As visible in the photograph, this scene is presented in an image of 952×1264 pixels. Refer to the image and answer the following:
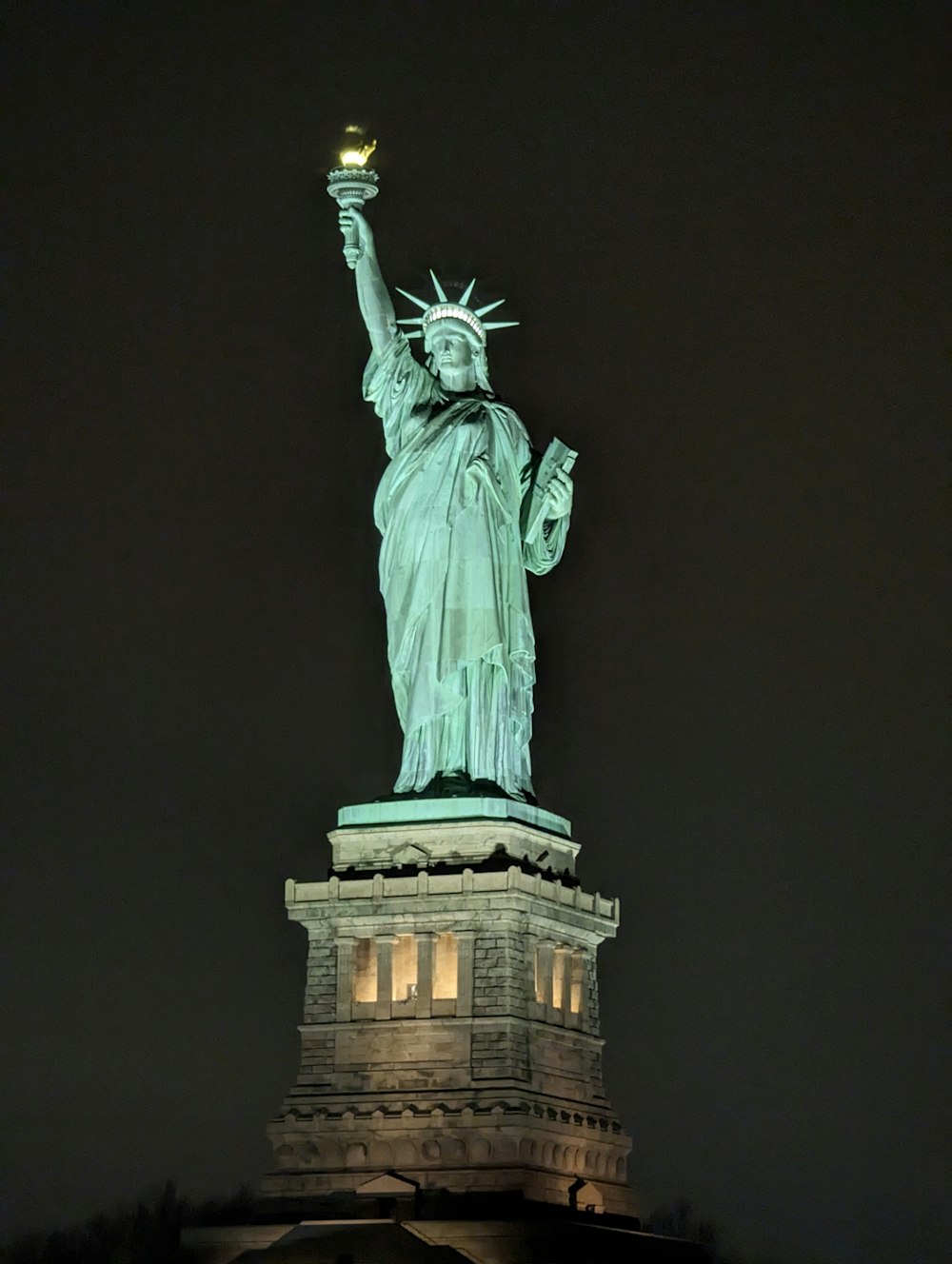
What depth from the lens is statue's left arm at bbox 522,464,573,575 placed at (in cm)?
4106

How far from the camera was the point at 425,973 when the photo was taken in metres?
37.7

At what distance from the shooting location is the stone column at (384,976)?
124 ft

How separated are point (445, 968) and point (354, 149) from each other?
1155 cm

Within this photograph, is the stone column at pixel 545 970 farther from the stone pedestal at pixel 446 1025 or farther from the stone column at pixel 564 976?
the stone column at pixel 564 976

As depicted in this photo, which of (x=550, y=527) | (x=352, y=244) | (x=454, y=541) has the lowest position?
(x=454, y=541)

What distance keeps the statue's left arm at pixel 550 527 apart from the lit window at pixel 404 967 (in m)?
6.21

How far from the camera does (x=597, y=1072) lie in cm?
3931

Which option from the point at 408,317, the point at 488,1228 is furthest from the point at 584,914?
the point at 408,317

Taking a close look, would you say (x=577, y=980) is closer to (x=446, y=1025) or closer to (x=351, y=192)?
(x=446, y=1025)

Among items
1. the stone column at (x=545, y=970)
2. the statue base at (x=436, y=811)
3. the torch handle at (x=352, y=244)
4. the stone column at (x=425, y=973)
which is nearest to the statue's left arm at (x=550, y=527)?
the torch handle at (x=352, y=244)

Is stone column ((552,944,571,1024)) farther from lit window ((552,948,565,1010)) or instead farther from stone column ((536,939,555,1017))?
stone column ((536,939,555,1017))

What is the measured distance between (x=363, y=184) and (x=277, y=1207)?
46.2ft

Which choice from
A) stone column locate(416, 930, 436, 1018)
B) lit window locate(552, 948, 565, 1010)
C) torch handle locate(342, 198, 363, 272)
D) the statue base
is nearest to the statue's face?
torch handle locate(342, 198, 363, 272)

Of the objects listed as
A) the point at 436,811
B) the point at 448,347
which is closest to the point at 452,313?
the point at 448,347
